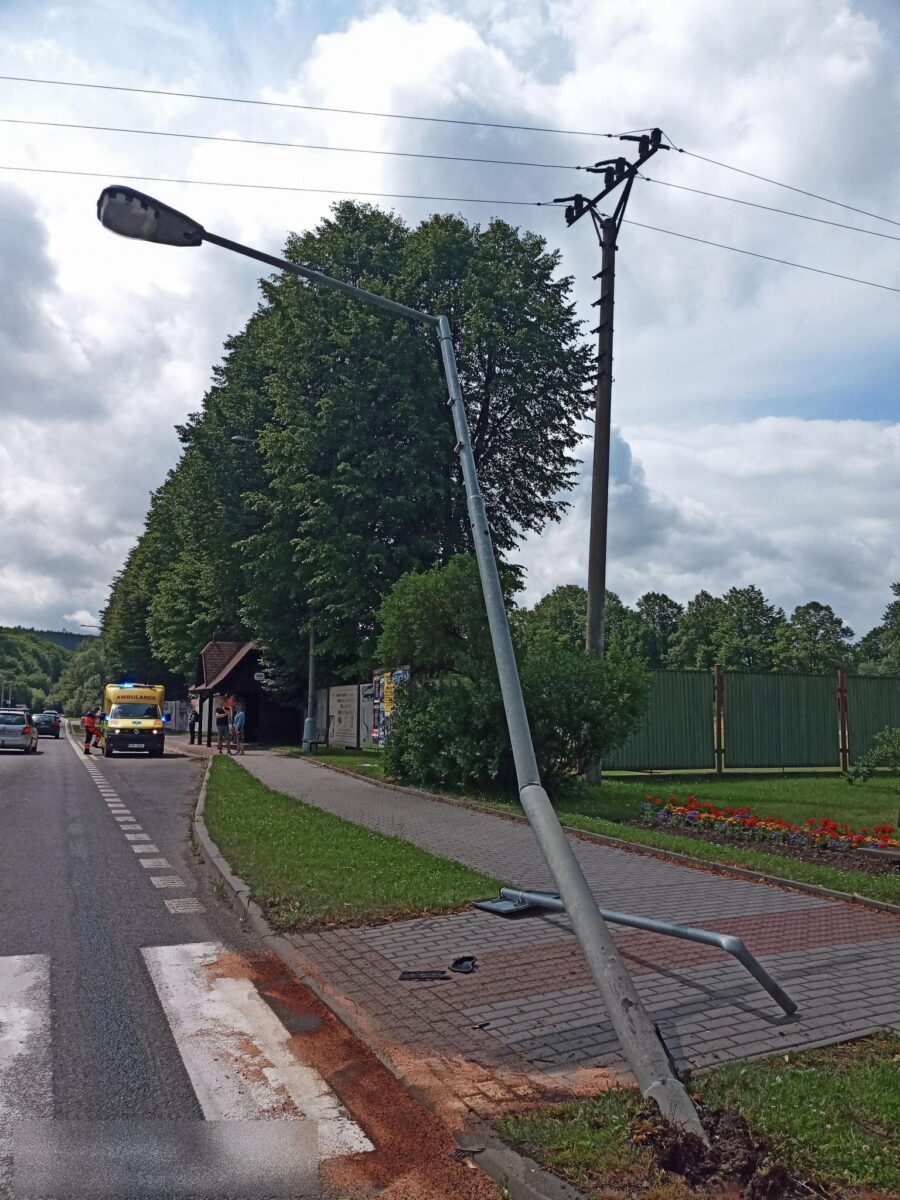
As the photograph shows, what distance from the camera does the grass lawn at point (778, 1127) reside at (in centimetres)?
357

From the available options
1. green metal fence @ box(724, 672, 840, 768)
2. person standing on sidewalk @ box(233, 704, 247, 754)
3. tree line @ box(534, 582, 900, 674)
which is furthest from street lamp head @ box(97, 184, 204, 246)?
tree line @ box(534, 582, 900, 674)

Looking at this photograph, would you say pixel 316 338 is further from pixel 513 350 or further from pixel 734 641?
pixel 734 641

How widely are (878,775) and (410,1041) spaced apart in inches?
807

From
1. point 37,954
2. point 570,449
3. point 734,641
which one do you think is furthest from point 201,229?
point 734,641

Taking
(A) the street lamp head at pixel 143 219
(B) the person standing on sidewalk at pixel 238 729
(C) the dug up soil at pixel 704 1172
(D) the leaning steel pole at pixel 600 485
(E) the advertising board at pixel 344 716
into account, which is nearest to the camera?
(C) the dug up soil at pixel 704 1172

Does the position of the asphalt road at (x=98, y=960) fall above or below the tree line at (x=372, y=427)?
below

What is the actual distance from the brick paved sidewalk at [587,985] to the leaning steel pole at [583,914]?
0.43 metres

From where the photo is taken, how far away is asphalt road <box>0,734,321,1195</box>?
4.66m

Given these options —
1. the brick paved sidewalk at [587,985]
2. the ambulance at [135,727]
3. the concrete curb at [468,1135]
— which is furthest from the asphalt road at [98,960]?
the ambulance at [135,727]

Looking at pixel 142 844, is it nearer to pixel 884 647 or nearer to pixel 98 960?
pixel 98 960

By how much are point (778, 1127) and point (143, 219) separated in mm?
7167

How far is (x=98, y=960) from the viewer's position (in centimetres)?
701

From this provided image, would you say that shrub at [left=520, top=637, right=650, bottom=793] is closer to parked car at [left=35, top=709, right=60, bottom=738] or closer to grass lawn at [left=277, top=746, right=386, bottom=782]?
grass lawn at [left=277, top=746, right=386, bottom=782]

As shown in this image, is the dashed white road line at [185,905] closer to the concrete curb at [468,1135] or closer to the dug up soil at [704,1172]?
the concrete curb at [468,1135]
